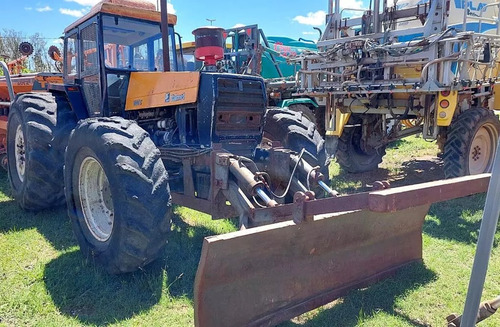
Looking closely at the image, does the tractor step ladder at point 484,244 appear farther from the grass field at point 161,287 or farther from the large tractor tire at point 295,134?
the large tractor tire at point 295,134

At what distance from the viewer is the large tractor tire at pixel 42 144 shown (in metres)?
4.50

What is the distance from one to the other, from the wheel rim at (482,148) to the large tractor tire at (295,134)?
9.34 feet

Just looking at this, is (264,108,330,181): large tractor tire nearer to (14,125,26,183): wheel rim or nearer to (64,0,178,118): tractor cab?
(64,0,178,118): tractor cab

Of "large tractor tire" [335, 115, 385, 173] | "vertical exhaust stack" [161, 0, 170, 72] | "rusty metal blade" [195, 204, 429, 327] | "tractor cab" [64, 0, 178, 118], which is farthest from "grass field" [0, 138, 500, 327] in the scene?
"large tractor tire" [335, 115, 385, 173]

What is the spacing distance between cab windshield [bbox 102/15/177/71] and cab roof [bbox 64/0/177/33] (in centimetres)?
A: 7

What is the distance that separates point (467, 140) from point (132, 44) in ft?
14.7

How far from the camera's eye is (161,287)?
10.7ft

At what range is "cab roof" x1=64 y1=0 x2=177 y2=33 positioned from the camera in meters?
4.17

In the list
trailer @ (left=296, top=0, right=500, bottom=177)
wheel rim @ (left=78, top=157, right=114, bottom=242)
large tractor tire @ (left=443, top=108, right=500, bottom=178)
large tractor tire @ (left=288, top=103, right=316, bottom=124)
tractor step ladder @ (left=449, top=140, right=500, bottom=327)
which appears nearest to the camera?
tractor step ladder @ (left=449, top=140, right=500, bottom=327)

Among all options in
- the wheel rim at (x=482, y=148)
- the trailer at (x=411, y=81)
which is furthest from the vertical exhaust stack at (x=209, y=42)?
the wheel rim at (x=482, y=148)

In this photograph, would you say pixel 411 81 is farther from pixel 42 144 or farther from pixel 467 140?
pixel 42 144

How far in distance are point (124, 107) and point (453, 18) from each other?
223 inches

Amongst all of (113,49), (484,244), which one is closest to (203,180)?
(113,49)

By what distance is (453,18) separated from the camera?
277 inches
